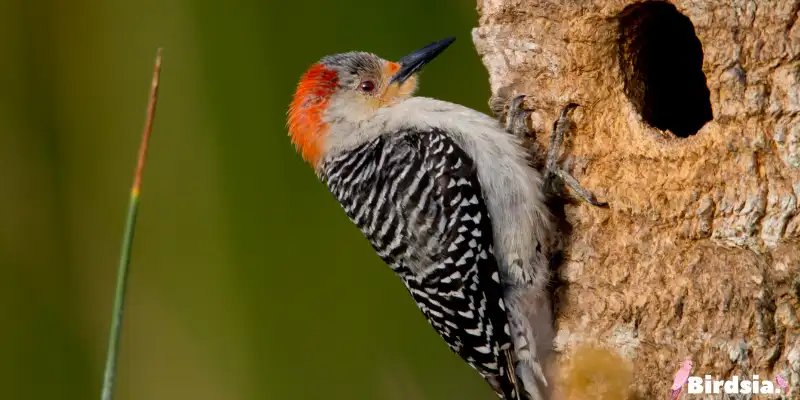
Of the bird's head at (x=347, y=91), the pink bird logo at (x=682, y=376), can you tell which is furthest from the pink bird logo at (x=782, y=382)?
the bird's head at (x=347, y=91)

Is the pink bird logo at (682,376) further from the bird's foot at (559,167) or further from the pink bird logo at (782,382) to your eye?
the bird's foot at (559,167)

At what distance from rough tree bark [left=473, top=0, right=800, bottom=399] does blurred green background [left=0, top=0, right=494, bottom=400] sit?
5.45ft

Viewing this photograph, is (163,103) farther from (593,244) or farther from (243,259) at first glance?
(593,244)

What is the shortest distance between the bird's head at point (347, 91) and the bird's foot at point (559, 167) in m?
0.66

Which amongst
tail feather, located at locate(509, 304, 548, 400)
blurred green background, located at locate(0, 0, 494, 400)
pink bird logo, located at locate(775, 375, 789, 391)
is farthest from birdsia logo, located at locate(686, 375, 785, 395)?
blurred green background, located at locate(0, 0, 494, 400)

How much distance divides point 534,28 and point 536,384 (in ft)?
4.17

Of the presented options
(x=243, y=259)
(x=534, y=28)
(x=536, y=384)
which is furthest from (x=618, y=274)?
(x=243, y=259)

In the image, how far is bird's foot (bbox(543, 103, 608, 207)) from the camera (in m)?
3.13

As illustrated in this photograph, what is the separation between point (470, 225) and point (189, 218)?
2092 millimetres

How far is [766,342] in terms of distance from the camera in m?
2.68

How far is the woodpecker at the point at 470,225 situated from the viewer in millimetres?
3209

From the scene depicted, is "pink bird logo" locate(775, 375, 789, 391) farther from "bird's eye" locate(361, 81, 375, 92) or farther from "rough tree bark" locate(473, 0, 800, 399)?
"bird's eye" locate(361, 81, 375, 92)

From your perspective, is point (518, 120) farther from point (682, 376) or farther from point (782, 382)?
point (782, 382)

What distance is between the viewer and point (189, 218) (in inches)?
188
